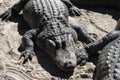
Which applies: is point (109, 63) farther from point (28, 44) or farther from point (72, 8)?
point (72, 8)

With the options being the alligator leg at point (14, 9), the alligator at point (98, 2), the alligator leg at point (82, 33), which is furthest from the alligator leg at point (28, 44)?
the alligator at point (98, 2)

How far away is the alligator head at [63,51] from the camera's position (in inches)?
218

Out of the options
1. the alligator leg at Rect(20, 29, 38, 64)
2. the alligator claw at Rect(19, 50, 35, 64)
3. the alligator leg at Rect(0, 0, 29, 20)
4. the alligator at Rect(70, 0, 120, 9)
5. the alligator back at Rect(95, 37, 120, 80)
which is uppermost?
the alligator at Rect(70, 0, 120, 9)

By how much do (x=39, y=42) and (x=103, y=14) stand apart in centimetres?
157

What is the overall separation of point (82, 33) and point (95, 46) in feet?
1.47

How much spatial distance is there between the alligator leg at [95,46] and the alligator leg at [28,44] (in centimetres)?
70

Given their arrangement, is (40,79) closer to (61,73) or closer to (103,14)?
(61,73)

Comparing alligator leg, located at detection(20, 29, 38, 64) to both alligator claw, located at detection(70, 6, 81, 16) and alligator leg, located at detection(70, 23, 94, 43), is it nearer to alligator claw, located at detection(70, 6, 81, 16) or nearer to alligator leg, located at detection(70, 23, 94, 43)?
alligator leg, located at detection(70, 23, 94, 43)

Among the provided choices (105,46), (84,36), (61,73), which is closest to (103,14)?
(84,36)

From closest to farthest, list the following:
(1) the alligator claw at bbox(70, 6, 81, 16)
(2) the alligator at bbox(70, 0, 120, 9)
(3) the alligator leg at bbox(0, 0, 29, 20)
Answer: (3) the alligator leg at bbox(0, 0, 29, 20), (1) the alligator claw at bbox(70, 6, 81, 16), (2) the alligator at bbox(70, 0, 120, 9)

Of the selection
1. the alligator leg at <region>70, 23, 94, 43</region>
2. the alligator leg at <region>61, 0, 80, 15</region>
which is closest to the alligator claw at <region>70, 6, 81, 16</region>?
the alligator leg at <region>61, 0, 80, 15</region>

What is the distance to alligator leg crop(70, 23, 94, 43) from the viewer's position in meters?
6.32

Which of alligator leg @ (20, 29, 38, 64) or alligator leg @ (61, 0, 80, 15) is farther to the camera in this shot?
alligator leg @ (61, 0, 80, 15)

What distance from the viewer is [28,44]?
6.05 metres
